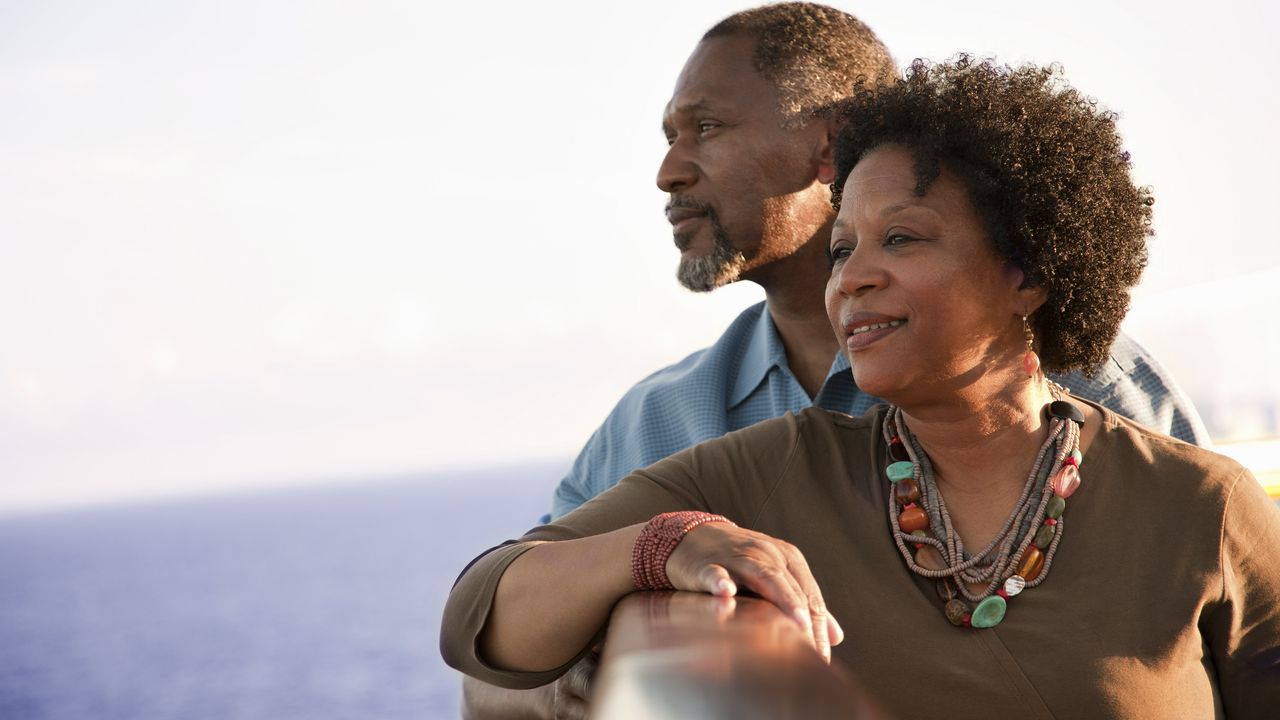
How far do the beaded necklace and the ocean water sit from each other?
42216 mm

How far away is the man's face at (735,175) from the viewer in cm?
349

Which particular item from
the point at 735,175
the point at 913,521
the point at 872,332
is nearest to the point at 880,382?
the point at 872,332

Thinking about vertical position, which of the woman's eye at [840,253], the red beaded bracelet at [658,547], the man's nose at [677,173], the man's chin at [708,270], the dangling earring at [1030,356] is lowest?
the red beaded bracelet at [658,547]

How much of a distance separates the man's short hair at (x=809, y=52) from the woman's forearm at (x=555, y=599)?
2.07 metres

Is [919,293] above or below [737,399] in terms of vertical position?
above

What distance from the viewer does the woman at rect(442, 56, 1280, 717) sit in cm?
196

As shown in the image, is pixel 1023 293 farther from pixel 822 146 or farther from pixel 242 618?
pixel 242 618

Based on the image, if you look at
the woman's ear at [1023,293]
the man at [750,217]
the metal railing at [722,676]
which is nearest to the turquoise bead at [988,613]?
the woman's ear at [1023,293]

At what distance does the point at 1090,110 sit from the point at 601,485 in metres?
1.73

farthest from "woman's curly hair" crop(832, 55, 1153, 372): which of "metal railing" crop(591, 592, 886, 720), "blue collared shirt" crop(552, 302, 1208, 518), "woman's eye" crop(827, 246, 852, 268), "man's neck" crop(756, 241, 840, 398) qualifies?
"metal railing" crop(591, 592, 886, 720)

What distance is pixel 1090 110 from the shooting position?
2.35 meters

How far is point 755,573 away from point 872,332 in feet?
2.75

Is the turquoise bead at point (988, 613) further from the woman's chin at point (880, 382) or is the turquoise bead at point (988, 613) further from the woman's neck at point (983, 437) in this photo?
the woman's chin at point (880, 382)

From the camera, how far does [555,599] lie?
5.46 feet
